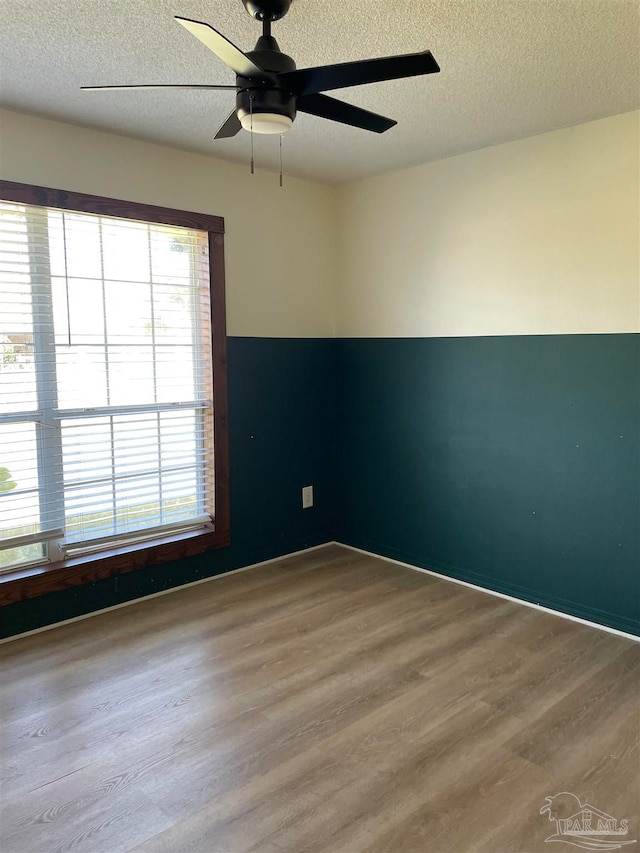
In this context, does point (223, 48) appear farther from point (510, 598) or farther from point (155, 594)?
point (510, 598)

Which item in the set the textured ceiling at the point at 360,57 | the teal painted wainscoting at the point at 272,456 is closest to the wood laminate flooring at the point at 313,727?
the teal painted wainscoting at the point at 272,456

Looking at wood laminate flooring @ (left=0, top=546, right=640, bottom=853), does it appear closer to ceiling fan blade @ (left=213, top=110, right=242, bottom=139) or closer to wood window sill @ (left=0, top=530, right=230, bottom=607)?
wood window sill @ (left=0, top=530, right=230, bottom=607)

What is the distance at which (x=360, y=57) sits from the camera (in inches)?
92.9

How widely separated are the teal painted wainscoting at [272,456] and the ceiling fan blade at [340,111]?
187 cm

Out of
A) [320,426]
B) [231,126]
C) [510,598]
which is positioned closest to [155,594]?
[320,426]

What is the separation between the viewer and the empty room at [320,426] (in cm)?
202

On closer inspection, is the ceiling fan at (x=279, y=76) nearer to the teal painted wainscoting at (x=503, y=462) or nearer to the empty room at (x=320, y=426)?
the empty room at (x=320, y=426)

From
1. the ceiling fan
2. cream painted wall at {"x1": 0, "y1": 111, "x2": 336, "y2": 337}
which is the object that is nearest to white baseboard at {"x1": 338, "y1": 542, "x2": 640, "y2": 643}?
cream painted wall at {"x1": 0, "y1": 111, "x2": 336, "y2": 337}

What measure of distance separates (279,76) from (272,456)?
258 cm

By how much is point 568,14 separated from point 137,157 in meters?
2.14

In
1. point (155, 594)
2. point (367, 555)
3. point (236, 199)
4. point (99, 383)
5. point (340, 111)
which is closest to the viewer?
point (340, 111)

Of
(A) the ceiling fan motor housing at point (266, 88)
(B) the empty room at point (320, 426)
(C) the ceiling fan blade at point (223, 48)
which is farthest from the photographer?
(B) the empty room at point (320, 426)

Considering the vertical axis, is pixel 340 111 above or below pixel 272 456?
above

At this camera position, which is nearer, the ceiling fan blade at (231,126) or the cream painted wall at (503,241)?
the ceiling fan blade at (231,126)
